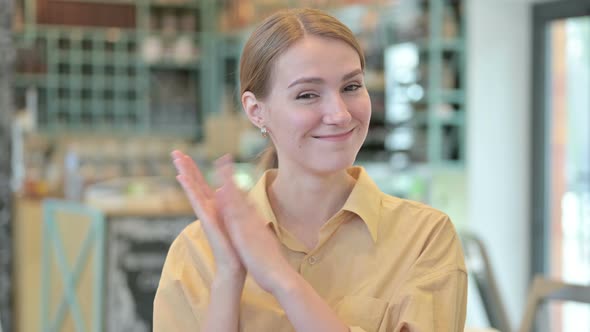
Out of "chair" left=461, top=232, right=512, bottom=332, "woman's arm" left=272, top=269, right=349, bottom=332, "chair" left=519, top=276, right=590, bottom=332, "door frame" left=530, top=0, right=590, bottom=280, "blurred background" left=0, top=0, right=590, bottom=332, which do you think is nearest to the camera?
"woman's arm" left=272, top=269, right=349, bottom=332

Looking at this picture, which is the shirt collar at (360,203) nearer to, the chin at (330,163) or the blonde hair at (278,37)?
the chin at (330,163)

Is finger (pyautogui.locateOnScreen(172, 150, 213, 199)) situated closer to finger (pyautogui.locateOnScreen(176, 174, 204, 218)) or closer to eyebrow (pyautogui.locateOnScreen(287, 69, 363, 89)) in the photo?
finger (pyautogui.locateOnScreen(176, 174, 204, 218))

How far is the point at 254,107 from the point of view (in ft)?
5.01

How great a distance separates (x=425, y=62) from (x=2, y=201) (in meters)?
3.87

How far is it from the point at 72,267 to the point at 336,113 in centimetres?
327

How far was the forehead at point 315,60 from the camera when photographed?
1.42 meters

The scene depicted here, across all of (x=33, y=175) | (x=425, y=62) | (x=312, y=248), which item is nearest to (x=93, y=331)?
(x=312, y=248)

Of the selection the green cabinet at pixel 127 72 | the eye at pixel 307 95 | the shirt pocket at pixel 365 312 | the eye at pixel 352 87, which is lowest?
the shirt pocket at pixel 365 312

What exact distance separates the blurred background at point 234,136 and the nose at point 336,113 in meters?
0.37

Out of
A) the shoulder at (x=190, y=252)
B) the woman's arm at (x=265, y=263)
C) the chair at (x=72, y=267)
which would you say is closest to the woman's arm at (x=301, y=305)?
the woman's arm at (x=265, y=263)

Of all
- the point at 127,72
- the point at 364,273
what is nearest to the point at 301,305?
the point at 364,273

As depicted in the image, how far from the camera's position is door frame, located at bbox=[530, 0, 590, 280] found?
5848mm

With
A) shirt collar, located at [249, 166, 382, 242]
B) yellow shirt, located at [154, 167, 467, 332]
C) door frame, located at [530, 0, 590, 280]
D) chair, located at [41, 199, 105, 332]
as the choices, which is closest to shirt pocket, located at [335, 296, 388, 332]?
yellow shirt, located at [154, 167, 467, 332]

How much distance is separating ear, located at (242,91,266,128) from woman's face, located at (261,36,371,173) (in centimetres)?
5
